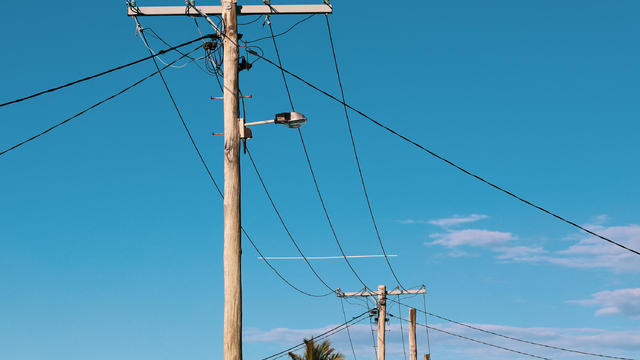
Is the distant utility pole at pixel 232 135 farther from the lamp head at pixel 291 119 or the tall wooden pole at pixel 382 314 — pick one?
the tall wooden pole at pixel 382 314

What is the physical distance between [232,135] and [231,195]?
1088 mm

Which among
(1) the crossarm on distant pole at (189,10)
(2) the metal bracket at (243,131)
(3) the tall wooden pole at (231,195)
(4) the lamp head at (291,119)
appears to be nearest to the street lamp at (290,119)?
(4) the lamp head at (291,119)

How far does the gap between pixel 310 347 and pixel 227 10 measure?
23976mm

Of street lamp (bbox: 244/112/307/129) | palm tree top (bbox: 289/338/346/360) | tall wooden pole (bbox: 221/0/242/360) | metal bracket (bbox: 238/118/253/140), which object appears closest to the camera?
tall wooden pole (bbox: 221/0/242/360)

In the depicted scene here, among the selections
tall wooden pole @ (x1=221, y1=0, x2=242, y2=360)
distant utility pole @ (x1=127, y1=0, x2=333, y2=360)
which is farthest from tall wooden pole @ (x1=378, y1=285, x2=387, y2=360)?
tall wooden pole @ (x1=221, y1=0, x2=242, y2=360)

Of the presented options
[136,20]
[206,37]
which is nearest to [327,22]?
[206,37]

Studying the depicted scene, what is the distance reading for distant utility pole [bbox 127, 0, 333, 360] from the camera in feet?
39.5

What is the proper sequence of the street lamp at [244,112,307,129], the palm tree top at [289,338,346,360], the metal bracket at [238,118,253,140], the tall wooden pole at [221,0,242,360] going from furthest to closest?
the palm tree top at [289,338,346,360]
the street lamp at [244,112,307,129]
the metal bracket at [238,118,253,140]
the tall wooden pole at [221,0,242,360]

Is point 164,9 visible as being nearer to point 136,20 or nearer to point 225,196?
point 136,20

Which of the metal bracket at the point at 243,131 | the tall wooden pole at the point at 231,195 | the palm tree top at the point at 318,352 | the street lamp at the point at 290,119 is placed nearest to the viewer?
the tall wooden pole at the point at 231,195

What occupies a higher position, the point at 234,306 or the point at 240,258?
the point at 240,258

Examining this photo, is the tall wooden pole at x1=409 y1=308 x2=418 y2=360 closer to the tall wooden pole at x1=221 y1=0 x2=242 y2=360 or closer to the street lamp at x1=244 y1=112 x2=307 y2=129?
the street lamp at x1=244 y1=112 x2=307 y2=129

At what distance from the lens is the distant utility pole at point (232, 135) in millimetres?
12031

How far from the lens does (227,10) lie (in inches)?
550
